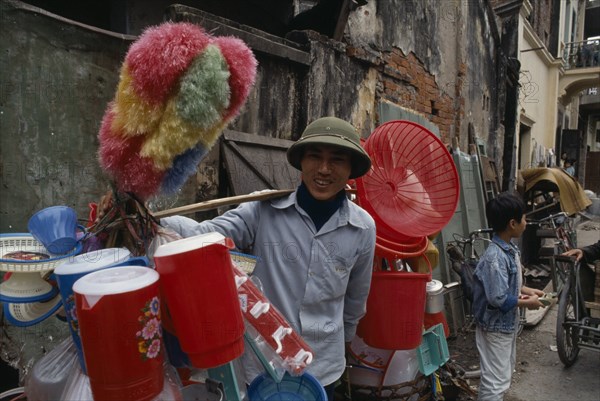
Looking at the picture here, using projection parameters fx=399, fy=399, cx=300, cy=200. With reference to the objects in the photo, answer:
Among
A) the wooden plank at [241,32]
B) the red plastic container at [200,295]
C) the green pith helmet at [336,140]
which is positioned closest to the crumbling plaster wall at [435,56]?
the wooden plank at [241,32]

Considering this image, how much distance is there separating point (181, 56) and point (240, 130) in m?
1.89

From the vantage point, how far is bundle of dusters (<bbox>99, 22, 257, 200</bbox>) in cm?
97

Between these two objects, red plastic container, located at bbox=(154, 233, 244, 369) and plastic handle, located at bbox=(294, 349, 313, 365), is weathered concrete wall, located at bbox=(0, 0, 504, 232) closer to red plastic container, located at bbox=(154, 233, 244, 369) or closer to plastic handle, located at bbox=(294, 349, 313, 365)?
red plastic container, located at bbox=(154, 233, 244, 369)

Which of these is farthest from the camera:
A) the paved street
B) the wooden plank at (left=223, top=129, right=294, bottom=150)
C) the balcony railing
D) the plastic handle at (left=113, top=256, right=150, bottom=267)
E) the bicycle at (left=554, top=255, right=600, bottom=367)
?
the balcony railing

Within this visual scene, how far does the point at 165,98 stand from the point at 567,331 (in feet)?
14.3

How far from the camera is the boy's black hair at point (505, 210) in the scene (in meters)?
2.57

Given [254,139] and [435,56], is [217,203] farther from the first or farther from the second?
[435,56]

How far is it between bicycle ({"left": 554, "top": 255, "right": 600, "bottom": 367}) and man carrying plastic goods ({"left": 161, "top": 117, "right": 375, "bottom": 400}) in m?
3.15

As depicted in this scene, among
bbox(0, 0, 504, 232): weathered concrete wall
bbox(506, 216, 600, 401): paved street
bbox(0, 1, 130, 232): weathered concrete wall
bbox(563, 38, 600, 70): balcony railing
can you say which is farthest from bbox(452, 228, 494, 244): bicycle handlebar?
bbox(563, 38, 600, 70): balcony railing

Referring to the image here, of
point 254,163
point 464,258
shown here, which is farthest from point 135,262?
point 464,258

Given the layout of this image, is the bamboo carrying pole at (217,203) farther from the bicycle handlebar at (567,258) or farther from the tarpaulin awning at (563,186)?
the tarpaulin awning at (563,186)

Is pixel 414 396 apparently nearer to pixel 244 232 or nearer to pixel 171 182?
pixel 244 232

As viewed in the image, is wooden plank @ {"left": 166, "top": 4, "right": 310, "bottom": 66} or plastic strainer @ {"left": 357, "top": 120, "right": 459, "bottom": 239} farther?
wooden plank @ {"left": 166, "top": 4, "right": 310, "bottom": 66}

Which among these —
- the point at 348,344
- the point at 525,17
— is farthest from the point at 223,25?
the point at 525,17
